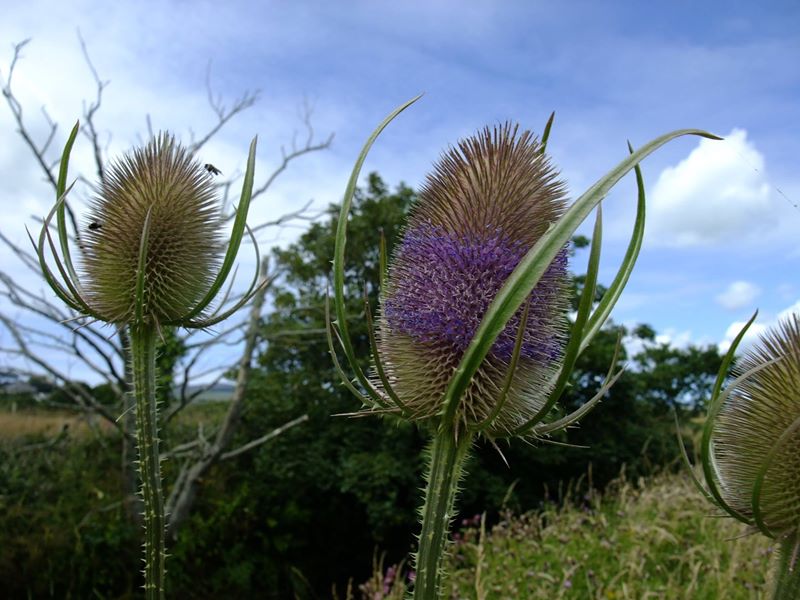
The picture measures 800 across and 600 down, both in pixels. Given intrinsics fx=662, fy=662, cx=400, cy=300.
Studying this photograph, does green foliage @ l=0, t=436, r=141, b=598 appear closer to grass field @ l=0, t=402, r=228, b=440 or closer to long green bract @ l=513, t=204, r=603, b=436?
grass field @ l=0, t=402, r=228, b=440

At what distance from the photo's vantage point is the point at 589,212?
1036mm

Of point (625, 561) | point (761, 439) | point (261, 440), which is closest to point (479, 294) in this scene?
point (761, 439)

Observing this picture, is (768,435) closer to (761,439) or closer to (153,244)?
(761,439)

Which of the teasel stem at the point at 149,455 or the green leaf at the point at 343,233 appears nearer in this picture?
the green leaf at the point at 343,233

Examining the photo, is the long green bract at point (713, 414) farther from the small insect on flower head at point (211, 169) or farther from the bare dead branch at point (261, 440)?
the bare dead branch at point (261, 440)

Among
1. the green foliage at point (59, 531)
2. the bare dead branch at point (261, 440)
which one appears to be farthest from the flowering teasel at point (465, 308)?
the green foliage at point (59, 531)

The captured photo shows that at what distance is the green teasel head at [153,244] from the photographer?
2107 millimetres

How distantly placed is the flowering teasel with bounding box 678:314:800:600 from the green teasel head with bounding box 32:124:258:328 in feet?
4.56

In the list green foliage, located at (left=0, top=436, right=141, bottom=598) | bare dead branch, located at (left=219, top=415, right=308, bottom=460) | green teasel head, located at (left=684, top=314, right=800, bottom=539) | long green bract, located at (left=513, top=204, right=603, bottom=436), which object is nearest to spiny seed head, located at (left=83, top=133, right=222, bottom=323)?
long green bract, located at (left=513, top=204, right=603, bottom=436)

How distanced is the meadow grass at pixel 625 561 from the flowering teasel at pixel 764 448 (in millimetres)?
2915

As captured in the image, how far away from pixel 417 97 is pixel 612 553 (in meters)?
5.63

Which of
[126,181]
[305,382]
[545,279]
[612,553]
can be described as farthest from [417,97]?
[305,382]

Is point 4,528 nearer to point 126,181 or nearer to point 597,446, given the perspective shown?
point 126,181

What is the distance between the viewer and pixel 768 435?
178cm
